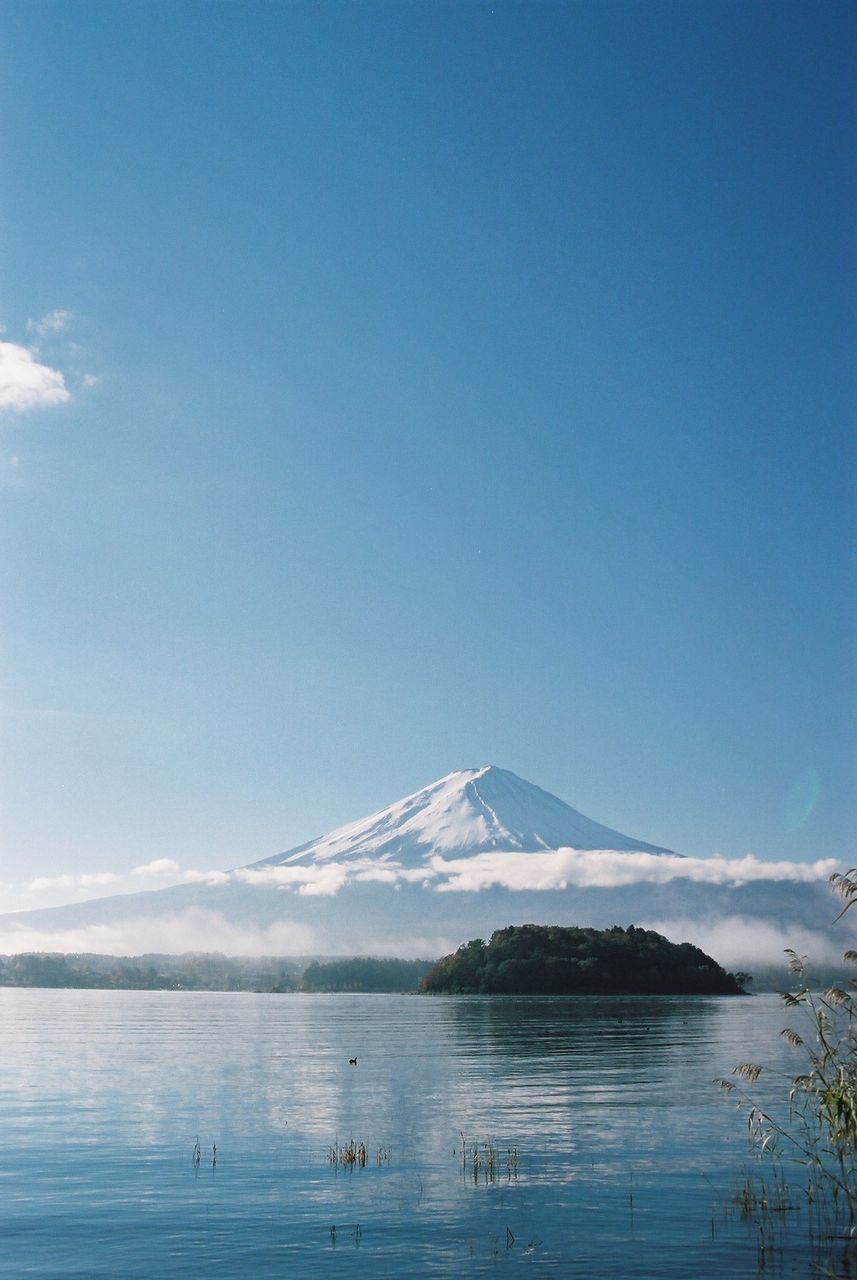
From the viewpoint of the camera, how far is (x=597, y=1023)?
362 ft

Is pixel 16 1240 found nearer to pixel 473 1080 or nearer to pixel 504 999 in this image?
pixel 473 1080

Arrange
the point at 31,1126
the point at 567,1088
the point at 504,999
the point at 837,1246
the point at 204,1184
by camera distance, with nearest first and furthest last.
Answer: the point at 837,1246, the point at 204,1184, the point at 31,1126, the point at 567,1088, the point at 504,999

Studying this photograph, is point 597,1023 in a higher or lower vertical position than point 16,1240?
lower

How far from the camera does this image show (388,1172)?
95.3ft

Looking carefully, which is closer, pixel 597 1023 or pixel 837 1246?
pixel 837 1246

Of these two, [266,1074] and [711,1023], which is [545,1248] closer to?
[266,1074]

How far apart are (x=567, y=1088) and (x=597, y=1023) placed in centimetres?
6452

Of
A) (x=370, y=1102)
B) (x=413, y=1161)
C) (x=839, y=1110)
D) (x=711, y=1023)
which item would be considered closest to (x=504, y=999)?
(x=711, y=1023)

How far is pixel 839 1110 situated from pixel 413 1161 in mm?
15932

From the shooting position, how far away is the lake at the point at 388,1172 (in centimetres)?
2069

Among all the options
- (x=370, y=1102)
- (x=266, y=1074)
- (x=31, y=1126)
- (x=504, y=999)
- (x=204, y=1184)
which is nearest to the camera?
(x=204, y=1184)

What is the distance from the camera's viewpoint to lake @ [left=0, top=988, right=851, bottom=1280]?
814 inches

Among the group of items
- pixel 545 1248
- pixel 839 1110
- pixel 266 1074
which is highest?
pixel 839 1110

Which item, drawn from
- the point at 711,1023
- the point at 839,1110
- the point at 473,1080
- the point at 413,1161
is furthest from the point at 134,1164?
the point at 711,1023
